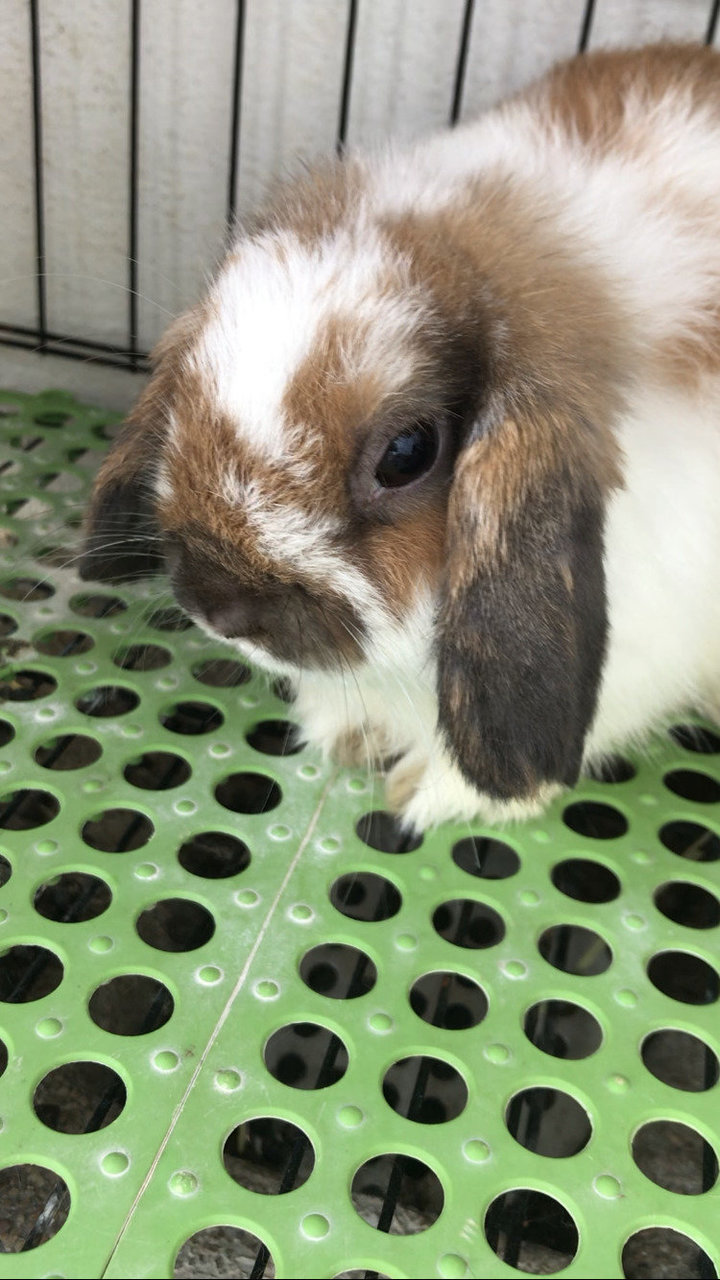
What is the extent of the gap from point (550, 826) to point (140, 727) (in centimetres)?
59

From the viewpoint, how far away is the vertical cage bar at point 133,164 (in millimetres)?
2203

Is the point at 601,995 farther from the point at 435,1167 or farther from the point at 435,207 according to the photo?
the point at 435,207

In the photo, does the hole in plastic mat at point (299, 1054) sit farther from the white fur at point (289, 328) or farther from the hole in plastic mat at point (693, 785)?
the white fur at point (289, 328)

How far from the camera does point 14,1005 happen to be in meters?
1.21

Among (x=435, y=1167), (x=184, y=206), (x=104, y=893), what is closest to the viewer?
(x=435, y=1167)

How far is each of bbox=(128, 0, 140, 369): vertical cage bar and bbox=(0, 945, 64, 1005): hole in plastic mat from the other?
111 cm

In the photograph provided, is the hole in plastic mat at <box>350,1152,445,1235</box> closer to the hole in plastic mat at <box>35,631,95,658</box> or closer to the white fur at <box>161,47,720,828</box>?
the white fur at <box>161,47,720,828</box>

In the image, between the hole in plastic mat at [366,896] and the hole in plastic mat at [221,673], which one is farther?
the hole in plastic mat at [221,673]

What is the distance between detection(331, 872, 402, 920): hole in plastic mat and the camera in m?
1.57

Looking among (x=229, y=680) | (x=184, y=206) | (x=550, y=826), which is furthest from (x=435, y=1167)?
(x=184, y=206)

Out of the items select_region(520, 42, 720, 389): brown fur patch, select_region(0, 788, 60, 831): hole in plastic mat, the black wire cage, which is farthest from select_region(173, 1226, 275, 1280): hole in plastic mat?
select_region(520, 42, 720, 389): brown fur patch

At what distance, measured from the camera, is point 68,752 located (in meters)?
1.78

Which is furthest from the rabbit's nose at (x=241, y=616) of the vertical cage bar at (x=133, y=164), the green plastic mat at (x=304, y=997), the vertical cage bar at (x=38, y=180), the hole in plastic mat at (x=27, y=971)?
the vertical cage bar at (x=38, y=180)

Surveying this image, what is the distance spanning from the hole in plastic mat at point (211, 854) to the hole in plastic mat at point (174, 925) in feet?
0.17
